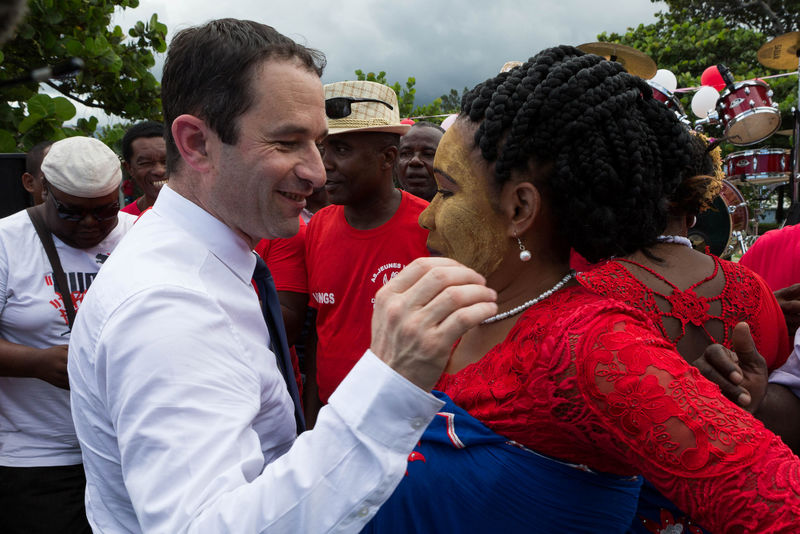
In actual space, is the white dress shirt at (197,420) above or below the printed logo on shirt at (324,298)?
above

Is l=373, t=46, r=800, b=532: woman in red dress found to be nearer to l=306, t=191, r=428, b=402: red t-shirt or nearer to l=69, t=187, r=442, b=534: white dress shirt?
l=69, t=187, r=442, b=534: white dress shirt

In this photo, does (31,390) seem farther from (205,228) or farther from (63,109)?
(63,109)

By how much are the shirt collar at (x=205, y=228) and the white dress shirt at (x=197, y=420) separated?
0.09 m

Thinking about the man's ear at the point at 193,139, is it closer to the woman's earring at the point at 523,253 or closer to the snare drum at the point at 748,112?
the woman's earring at the point at 523,253

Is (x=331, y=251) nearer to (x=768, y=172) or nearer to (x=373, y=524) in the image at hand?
(x=373, y=524)

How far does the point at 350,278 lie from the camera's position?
3432 millimetres

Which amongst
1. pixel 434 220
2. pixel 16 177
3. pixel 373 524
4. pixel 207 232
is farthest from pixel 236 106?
pixel 16 177

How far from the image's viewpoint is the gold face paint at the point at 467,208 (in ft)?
5.42

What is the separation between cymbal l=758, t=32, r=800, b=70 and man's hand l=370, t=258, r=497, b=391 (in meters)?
12.0

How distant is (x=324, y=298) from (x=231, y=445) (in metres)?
2.39

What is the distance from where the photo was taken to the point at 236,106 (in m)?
1.58

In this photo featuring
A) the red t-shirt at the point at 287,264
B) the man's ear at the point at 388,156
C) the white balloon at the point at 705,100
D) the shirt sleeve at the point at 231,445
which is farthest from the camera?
the white balloon at the point at 705,100

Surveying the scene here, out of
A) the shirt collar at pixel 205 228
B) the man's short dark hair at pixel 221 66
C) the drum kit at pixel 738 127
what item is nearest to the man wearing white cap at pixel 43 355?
the shirt collar at pixel 205 228

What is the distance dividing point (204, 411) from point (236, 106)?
0.81 metres
